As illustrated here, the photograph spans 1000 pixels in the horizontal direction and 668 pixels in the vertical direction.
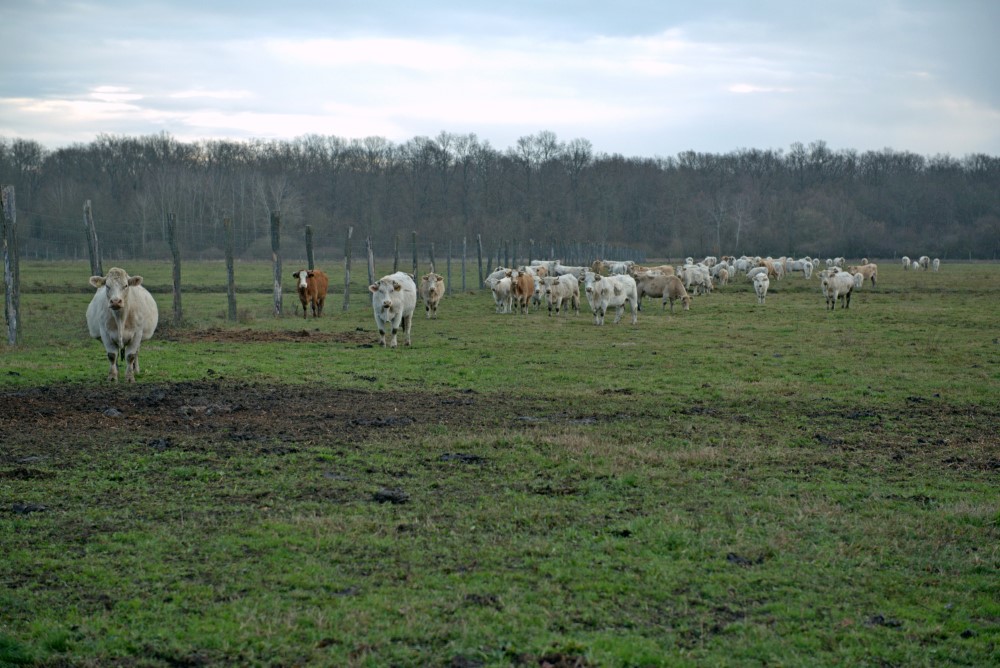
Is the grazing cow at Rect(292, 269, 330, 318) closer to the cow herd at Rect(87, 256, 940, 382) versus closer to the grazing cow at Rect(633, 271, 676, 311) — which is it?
the cow herd at Rect(87, 256, 940, 382)

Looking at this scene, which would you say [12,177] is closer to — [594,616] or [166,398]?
[166,398]

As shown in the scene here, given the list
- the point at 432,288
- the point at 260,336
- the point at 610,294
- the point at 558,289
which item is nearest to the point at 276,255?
the point at 432,288

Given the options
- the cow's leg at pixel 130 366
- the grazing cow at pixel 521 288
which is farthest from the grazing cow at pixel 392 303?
the grazing cow at pixel 521 288

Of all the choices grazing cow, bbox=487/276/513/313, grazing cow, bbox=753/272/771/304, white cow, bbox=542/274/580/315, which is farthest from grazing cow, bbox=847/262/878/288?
grazing cow, bbox=487/276/513/313

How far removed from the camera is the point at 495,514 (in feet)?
23.8

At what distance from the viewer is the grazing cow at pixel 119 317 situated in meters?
13.5

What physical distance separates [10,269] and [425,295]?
11367 mm

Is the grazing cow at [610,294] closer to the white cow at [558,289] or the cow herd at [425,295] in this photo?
the cow herd at [425,295]

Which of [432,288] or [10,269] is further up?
[10,269]

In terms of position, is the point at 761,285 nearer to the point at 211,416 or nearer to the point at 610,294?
the point at 610,294

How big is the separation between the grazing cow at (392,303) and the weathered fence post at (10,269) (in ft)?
22.3

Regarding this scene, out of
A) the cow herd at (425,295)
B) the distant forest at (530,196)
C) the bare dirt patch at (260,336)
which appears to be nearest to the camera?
the cow herd at (425,295)

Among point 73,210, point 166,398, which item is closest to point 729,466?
point 166,398

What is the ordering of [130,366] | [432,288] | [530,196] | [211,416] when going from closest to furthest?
[211,416] → [130,366] → [432,288] → [530,196]
